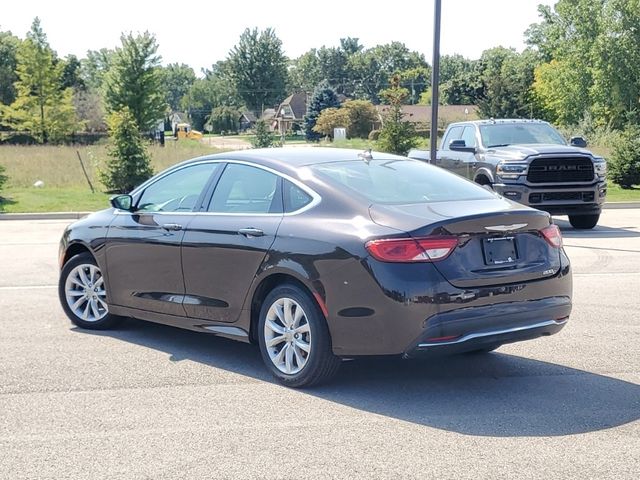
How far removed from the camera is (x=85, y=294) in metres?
7.77

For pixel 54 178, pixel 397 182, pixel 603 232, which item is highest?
pixel 397 182

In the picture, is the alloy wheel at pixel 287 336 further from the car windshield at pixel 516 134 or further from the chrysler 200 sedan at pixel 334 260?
the car windshield at pixel 516 134

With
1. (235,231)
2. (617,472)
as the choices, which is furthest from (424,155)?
(617,472)

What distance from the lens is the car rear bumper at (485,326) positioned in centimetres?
526

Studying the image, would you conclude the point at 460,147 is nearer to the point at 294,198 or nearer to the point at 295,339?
the point at 294,198

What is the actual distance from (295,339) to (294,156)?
151cm

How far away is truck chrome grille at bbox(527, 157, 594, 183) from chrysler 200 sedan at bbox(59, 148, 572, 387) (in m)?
9.59

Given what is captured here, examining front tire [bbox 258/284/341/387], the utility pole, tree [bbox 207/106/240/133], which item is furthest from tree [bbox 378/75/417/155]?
tree [bbox 207/106/240/133]

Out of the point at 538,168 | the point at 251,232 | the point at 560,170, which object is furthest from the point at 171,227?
the point at 560,170

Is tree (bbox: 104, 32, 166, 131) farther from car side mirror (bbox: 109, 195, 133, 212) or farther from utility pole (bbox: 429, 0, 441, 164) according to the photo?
car side mirror (bbox: 109, 195, 133, 212)

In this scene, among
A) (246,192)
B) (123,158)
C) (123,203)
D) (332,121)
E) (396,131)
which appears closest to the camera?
(246,192)

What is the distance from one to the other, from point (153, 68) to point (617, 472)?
186 ft

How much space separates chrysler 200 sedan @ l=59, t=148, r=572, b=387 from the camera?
17.3 feet

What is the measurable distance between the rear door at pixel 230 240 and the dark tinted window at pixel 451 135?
12.1 meters
